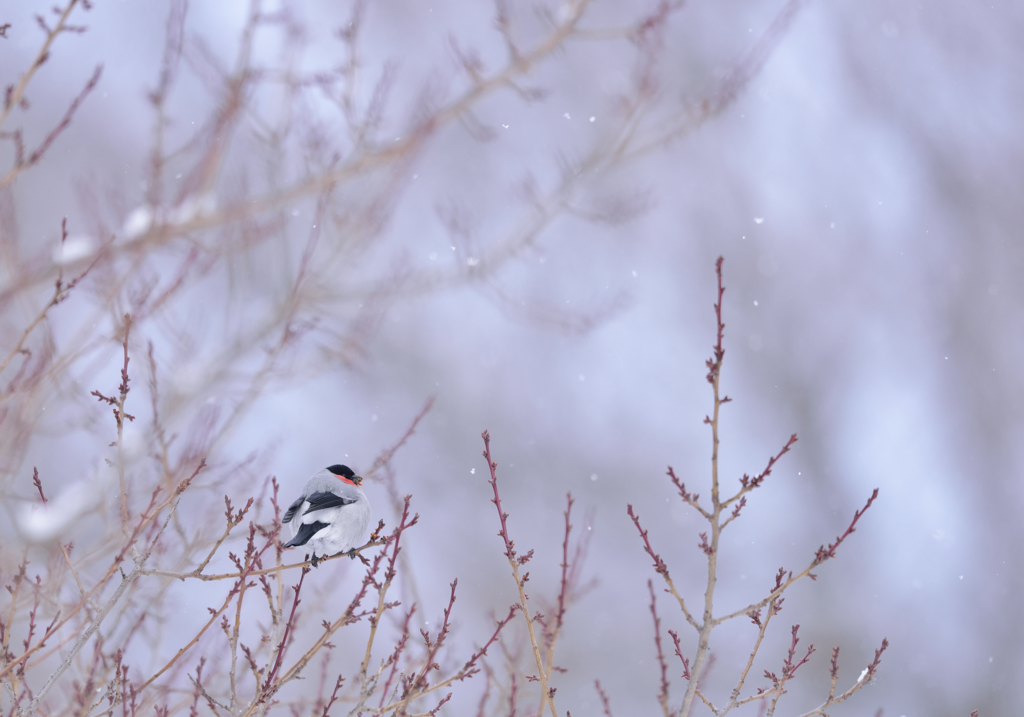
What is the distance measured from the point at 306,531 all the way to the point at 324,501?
13 centimetres

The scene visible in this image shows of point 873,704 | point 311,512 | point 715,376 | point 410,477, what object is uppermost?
point 410,477

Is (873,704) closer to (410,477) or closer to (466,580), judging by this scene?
(466,580)

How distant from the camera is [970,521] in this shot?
9.76 metres

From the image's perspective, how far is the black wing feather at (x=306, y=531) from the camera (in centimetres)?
221

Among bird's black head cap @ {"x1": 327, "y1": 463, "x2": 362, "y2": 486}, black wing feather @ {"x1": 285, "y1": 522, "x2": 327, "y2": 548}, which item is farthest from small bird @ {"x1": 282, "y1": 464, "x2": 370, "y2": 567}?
bird's black head cap @ {"x1": 327, "y1": 463, "x2": 362, "y2": 486}

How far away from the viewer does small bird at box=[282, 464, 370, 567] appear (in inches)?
90.9

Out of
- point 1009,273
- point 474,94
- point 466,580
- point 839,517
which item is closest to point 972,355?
point 1009,273

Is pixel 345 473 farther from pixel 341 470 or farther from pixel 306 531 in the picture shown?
pixel 306 531

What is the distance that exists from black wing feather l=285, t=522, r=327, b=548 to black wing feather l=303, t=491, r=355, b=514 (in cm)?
5

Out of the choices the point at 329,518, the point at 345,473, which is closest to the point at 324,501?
the point at 329,518

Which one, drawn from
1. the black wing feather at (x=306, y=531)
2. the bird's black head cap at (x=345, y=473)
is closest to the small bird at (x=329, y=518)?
the black wing feather at (x=306, y=531)

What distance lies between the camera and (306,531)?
2.28 metres

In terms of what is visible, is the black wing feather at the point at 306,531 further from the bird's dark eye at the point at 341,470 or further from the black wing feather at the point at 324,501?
the bird's dark eye at the point at 341,470

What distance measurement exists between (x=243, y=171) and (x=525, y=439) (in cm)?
703
